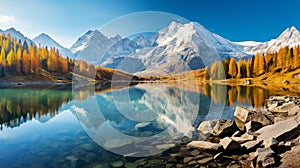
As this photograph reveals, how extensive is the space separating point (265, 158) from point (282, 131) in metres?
2.59

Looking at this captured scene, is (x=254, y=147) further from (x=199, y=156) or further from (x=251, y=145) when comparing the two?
(x=199, y=156)

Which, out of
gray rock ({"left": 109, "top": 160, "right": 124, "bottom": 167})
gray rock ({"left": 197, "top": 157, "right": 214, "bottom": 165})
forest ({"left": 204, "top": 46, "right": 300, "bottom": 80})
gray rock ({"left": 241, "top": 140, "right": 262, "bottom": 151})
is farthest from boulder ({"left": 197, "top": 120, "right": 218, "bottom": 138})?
forest ({"left": 204, "top": 46, "right": 300, "bottom": 80})

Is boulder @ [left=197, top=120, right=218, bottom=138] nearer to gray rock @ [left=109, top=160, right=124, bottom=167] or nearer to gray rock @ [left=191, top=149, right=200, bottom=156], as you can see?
gray rock @ [left=191, top=149, right=200, bottom=156]

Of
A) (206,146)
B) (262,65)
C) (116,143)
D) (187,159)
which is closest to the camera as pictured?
(187,159)

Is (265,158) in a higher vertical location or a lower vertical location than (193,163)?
higher

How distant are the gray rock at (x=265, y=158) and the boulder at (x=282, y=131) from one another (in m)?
1.55

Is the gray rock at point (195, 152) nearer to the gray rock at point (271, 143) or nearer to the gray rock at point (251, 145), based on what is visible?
the gray rock at point (251, 145)

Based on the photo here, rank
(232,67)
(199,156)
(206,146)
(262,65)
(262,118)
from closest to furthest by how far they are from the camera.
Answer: (199,156), (206,146), (262,118), (262,65), (232,67)

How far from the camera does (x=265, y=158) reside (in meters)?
7.06

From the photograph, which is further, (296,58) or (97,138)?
(296,58)

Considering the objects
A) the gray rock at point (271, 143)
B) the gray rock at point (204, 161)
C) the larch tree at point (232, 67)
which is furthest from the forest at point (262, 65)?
the gray rock at point (204, 161)

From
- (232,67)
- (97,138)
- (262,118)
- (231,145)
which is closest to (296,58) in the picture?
(232,67)

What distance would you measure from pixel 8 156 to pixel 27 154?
2.35 feet

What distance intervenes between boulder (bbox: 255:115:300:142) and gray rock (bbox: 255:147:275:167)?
5.08 feet
